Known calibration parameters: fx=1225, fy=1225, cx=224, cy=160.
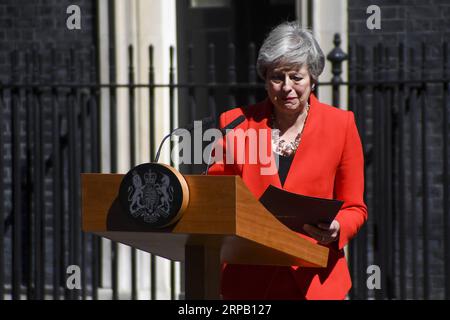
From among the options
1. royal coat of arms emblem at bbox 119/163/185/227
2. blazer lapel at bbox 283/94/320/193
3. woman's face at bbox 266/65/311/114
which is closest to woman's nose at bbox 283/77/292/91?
woman's face at bbox 266/65/311/114

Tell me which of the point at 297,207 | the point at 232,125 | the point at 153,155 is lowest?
the point at 153,155

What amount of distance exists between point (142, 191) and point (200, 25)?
5.61m

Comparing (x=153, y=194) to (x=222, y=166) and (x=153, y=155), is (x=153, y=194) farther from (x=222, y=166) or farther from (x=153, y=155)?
(x=153, y=155)

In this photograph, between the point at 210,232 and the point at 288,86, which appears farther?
the point at 288,86

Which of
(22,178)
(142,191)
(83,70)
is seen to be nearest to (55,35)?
(83,70)

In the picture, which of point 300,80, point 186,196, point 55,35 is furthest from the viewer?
point 55,35

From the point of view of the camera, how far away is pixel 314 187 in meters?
4.07

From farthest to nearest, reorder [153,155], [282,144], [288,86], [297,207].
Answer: [153,155], [282,144], [288,86], [297,207]

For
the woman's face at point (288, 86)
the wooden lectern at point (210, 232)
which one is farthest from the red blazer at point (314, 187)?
the wooden lectern at point (210, 232)

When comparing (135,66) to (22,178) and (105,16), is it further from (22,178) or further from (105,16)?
(22,178)

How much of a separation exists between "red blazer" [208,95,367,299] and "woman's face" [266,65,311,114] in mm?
108

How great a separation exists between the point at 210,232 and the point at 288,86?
91cm

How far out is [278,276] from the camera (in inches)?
159

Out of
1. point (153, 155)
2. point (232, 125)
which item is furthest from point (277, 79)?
point (153, 155)
